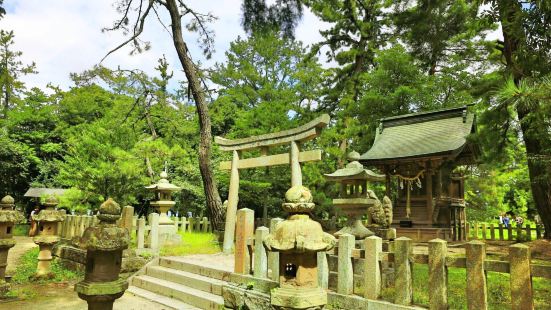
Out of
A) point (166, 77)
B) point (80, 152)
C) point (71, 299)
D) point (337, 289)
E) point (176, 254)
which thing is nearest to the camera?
point (337, 289)

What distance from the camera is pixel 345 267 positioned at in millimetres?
5344

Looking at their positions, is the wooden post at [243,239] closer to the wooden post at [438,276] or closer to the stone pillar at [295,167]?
the wooden post at [438,276]

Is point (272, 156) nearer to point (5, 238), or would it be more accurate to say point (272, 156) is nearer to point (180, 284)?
point (180, 284)

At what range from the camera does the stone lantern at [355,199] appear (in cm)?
929

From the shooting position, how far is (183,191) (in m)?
25.2

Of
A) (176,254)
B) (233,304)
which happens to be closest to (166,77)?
(176,254)

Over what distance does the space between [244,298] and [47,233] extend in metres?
6.47

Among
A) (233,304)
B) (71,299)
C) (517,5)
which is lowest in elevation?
(71,299)

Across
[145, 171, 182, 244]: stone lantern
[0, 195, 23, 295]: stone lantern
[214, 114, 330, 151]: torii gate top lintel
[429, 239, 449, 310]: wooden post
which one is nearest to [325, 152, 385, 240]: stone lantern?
[214, 114, 330, 151]: torii gate top lintel

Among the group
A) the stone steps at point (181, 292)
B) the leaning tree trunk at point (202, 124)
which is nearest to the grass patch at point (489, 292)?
the stone steps at point (181, 292)

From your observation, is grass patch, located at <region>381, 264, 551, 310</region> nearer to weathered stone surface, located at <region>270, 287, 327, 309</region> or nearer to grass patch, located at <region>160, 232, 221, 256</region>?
weathered stone surface, located at <region>270, 287, 327, 309</region>

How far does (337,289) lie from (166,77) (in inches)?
845

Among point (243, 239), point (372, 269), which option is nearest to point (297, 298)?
point (372, 269)

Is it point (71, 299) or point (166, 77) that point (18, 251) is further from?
point (166, 77)
